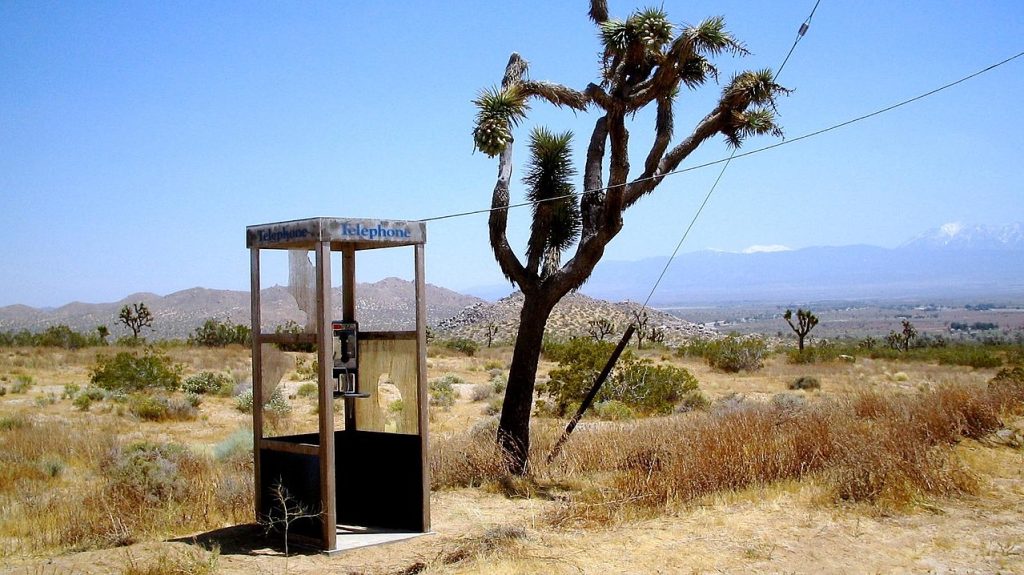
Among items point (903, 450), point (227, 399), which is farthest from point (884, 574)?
point (227, 399)

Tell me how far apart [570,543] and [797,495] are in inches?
105

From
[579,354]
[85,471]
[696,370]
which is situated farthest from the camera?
[696,370]

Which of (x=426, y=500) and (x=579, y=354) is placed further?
(x=579, y=354)

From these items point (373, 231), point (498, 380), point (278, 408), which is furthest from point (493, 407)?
point (373, 231)

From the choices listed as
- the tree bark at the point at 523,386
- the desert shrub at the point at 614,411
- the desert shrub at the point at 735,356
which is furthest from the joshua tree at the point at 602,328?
the tree bark at the point at 523,386

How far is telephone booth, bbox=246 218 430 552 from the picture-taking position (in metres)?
7.96

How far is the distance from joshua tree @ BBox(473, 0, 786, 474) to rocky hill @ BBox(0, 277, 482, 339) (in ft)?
236

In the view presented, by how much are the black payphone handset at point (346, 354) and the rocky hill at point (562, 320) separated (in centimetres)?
5691

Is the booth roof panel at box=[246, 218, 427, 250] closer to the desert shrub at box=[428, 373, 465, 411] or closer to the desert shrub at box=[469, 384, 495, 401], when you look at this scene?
the desert shrub at box=[428, 373, 465, 411]

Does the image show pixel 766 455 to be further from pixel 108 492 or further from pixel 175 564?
pixel 108 492

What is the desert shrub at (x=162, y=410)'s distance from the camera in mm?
20453

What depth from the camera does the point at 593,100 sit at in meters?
12.0

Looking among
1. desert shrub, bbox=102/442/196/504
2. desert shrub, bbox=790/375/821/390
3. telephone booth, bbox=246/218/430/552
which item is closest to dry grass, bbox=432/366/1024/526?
telephone booth, bbox=246/218/430/552

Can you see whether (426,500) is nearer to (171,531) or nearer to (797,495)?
(171,531)
